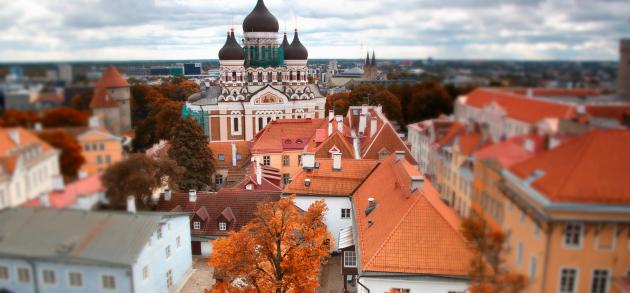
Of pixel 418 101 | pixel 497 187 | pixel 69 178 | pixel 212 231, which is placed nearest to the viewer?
pixel 497 187

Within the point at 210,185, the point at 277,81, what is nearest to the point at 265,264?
the point at 210,185

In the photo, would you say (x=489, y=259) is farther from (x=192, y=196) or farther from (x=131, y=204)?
(x=192, y=196)

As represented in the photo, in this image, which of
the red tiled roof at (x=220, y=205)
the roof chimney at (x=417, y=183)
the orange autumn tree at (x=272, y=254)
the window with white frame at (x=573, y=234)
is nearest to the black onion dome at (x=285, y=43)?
the red tiled roof at (x=220, y=205)

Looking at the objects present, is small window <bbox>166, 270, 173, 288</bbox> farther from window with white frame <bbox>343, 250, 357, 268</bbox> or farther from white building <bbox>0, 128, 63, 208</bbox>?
window with white frame <bbox>343, 250, 357, 268</bbox>

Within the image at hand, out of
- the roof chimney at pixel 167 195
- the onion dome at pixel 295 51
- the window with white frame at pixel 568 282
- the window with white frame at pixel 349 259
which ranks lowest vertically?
the window with white frame at pixel 349 259

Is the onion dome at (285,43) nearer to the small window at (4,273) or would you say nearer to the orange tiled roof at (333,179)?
the orange tiled roof at (333,179)

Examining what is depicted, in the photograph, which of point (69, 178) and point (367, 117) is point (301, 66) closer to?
point (367, 117)
